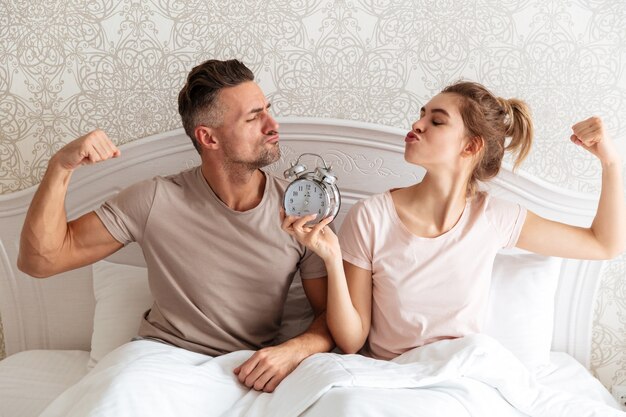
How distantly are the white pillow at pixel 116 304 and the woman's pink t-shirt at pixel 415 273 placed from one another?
66 cm

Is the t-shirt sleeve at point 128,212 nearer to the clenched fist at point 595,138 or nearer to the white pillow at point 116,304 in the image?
the white pillow at point 116,304

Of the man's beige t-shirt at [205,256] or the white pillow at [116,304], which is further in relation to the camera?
the white pillow at [116,304]

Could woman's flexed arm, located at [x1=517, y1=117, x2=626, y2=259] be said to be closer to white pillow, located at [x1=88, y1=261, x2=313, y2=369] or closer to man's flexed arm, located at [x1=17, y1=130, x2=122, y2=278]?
white pillow, located at [x1=88, y1=261, x2=313, y2=369]

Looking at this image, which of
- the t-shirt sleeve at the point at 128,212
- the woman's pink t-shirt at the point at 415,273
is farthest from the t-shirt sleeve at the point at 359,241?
the t-shirt sleeve at the point at 128,212

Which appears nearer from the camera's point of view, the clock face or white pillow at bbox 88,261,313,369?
the clock face

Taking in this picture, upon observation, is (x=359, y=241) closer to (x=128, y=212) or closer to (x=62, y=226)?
(x=128, y=212)

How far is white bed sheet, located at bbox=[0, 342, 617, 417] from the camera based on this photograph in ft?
4.88

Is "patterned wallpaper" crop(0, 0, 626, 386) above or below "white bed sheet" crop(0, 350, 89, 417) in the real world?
above

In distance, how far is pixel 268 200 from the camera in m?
1.93

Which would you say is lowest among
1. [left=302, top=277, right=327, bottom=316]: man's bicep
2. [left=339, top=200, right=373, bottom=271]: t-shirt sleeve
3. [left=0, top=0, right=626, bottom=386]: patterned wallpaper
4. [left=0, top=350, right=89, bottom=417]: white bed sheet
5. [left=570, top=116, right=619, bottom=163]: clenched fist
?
[left=0, top=350, right=89, bottom=417]: white bed sheet

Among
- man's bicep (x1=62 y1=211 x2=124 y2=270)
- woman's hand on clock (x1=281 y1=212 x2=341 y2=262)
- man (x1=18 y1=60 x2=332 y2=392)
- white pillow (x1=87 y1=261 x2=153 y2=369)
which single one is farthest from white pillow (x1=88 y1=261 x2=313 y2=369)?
woman's hand on clock (x1=281 y1=212 x2=341 y2=262)

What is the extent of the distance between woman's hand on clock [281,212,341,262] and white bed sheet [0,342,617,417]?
336 millimetres

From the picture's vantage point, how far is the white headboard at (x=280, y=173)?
86.0 inches

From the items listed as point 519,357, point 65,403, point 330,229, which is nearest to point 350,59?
point 330,229
